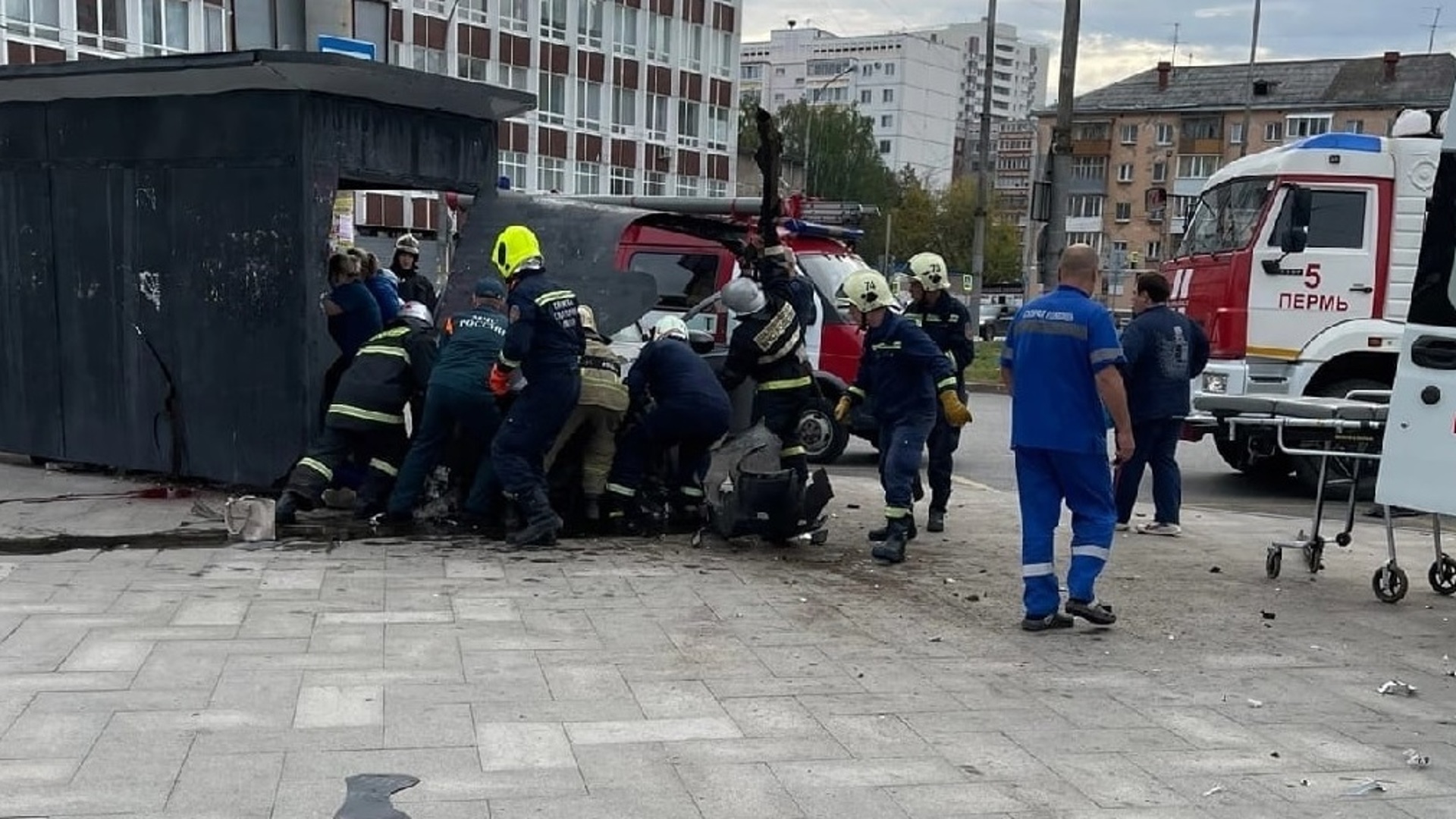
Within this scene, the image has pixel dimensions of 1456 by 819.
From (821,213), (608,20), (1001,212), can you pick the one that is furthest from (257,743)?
(1001,212)

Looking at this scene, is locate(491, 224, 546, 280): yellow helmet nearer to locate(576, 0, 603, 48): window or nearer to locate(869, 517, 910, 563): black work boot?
locate(869, 517, 910, 563): black work boot

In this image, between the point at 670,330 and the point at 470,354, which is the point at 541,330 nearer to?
the point at 470,354

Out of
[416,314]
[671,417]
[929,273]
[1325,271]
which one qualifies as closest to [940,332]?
[929,273]

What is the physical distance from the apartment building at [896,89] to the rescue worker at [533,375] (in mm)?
97355

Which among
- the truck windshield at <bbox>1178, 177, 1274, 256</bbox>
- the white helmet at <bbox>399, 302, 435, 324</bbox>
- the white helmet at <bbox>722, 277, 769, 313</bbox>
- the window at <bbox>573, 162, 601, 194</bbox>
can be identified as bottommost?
the white helmet at <bbox>399, 302, 435, 324</bbox>

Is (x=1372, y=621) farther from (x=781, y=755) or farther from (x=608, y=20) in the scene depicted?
(x=608, y=20)

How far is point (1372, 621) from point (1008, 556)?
2150 millimetres

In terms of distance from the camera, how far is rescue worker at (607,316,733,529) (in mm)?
7746

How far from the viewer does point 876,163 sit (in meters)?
83.2

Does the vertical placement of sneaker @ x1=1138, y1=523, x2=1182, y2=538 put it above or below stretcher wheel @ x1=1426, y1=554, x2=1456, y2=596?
below

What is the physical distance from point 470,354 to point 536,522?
113 cm

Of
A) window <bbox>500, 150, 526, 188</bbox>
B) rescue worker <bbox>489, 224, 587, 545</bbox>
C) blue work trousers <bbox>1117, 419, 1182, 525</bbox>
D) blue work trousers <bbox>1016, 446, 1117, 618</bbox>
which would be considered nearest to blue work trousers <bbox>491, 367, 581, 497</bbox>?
rescue worker <bbox>489, 224, 587, 545</bbox>

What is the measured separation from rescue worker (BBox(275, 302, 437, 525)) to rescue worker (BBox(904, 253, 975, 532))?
11.2 feet

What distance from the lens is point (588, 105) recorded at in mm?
50906
